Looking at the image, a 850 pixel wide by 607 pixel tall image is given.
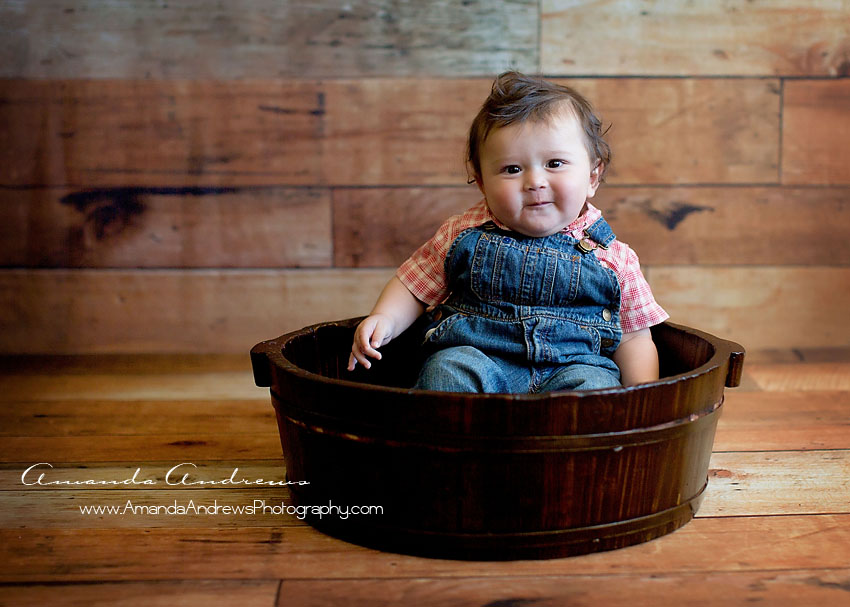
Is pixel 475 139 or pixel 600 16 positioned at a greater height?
pixel 600 16

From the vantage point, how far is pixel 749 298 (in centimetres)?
192

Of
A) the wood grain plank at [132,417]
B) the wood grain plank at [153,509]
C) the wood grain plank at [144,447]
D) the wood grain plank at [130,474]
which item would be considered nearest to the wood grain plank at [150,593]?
the wood grain plank at [153,509]

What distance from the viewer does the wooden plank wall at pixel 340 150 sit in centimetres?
181

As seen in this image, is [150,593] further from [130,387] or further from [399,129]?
[399,129]

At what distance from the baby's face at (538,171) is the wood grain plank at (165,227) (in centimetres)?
74

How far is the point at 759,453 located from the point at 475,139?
0.63 metres

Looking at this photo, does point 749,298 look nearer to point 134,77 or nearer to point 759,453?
point 759,453

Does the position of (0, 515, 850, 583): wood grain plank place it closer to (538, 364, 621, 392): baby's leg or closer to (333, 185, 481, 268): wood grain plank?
(538, 364, 621, 392): baby's leg

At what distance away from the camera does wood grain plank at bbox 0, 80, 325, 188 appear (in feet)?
5.99

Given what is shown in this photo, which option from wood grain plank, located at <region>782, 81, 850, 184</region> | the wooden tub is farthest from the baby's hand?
wood grain plank, located at <region>782, 81, 850, 184</region>

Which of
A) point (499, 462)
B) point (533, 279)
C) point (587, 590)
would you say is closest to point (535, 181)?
point (533, 279)

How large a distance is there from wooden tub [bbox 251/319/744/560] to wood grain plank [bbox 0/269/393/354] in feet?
2.87

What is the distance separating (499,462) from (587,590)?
0.51ft

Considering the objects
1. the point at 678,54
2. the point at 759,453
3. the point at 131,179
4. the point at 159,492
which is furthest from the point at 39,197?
the point at 759,453
